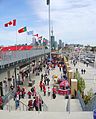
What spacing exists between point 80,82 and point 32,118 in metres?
12.3

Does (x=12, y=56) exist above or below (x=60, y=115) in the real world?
above

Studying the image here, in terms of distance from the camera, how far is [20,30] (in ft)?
130

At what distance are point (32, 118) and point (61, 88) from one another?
13854mm

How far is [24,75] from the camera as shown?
42594mm

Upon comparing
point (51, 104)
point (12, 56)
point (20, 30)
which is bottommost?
point (51, 104)

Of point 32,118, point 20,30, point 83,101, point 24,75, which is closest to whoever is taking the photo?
point 32,118

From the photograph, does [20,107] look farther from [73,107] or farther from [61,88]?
[61,88]

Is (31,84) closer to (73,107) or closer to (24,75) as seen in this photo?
(24,75)

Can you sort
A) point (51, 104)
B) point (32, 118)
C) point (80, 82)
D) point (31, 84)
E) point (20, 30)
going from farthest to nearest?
1. point (20, 30)
2. point (31, 84)
3. point (80, 82)
4. point (51, 104)
5. point (32, 118)

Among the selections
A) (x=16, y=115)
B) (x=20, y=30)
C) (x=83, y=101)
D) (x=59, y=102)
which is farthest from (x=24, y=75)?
(x=16, y=115)

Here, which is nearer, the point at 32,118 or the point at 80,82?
the point at 32,118

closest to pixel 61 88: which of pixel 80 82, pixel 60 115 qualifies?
pixel 80 82

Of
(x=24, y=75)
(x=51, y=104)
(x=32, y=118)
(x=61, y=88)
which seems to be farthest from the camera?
(x=24, y=75)

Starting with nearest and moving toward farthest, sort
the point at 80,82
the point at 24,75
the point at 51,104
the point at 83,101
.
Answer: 1. the point at 83,101
2. the point at 51,104
3. the point at 80,82
4. the point at 24,75
